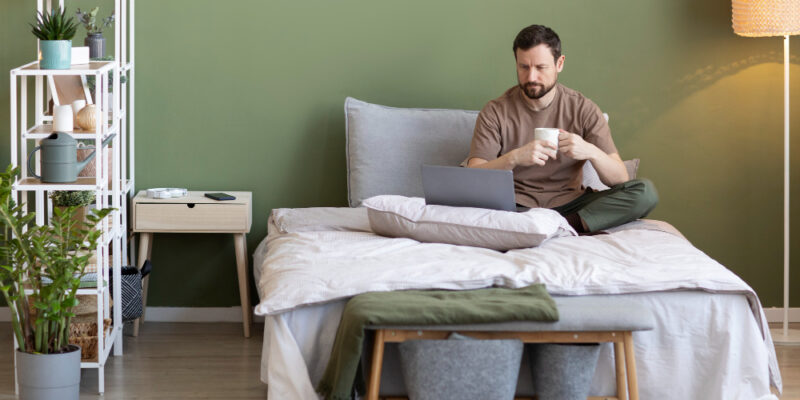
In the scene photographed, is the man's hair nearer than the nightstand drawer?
Yes

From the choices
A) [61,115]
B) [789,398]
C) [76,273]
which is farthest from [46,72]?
[789,398]

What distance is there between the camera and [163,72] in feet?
12.2

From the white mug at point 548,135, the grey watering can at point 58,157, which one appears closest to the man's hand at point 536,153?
the white mug at point 548,135

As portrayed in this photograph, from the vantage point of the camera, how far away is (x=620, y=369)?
238cm

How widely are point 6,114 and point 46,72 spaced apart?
0.96m

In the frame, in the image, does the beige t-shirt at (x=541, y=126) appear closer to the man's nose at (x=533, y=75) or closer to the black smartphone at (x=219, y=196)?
the man's nose at (x=533, y=75)

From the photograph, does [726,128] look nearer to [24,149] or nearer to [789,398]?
[789,398]

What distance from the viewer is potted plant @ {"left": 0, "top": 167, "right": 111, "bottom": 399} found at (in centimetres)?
263

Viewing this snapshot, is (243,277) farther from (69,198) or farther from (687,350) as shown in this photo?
(687,350)

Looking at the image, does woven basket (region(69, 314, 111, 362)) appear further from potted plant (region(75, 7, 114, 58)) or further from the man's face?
the man's face

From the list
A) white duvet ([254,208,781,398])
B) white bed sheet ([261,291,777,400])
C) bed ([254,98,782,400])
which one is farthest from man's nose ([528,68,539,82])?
white bed sheet ([261,291,777,400])

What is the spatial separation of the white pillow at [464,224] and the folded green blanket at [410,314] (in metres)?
0.49

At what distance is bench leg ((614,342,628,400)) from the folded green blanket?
0.22m

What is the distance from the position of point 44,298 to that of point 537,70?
180 centimetres
